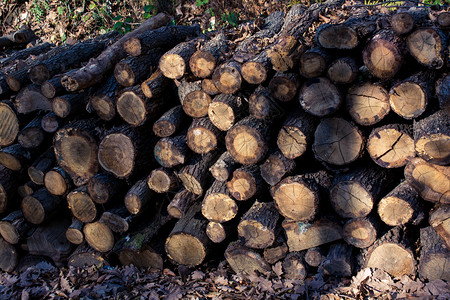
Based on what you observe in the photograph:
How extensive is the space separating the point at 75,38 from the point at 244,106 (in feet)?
19.0

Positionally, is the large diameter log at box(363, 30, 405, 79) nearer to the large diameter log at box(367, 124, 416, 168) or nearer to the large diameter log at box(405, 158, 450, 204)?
the large diameter log at box(367, 124, 416, 168)

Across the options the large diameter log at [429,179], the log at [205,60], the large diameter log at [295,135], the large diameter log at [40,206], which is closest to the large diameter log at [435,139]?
the large diameter log at [429,179]

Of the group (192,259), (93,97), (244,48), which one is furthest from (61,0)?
(192,259)

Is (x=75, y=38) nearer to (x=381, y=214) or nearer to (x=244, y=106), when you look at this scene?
(x=244, y=106)

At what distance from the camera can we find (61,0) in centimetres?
809

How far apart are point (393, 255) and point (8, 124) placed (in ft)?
14.0

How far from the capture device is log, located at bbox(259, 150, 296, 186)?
3.15 m

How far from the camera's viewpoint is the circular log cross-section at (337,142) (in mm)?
2992

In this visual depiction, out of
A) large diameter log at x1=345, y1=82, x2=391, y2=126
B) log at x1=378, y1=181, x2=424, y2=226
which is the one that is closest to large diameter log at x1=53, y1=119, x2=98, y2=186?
large diameter log at x1=345, y1=82, x2=391, y2=126

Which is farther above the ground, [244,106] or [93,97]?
[93,97]

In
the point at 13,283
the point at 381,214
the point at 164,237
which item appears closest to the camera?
the point at 381,214

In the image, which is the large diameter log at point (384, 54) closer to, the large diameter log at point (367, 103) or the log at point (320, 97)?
the large diameter log at point (367, 103)

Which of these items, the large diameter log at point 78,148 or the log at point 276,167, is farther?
the large diameter log at point 78,148

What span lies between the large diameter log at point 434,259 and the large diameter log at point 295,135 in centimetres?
121
